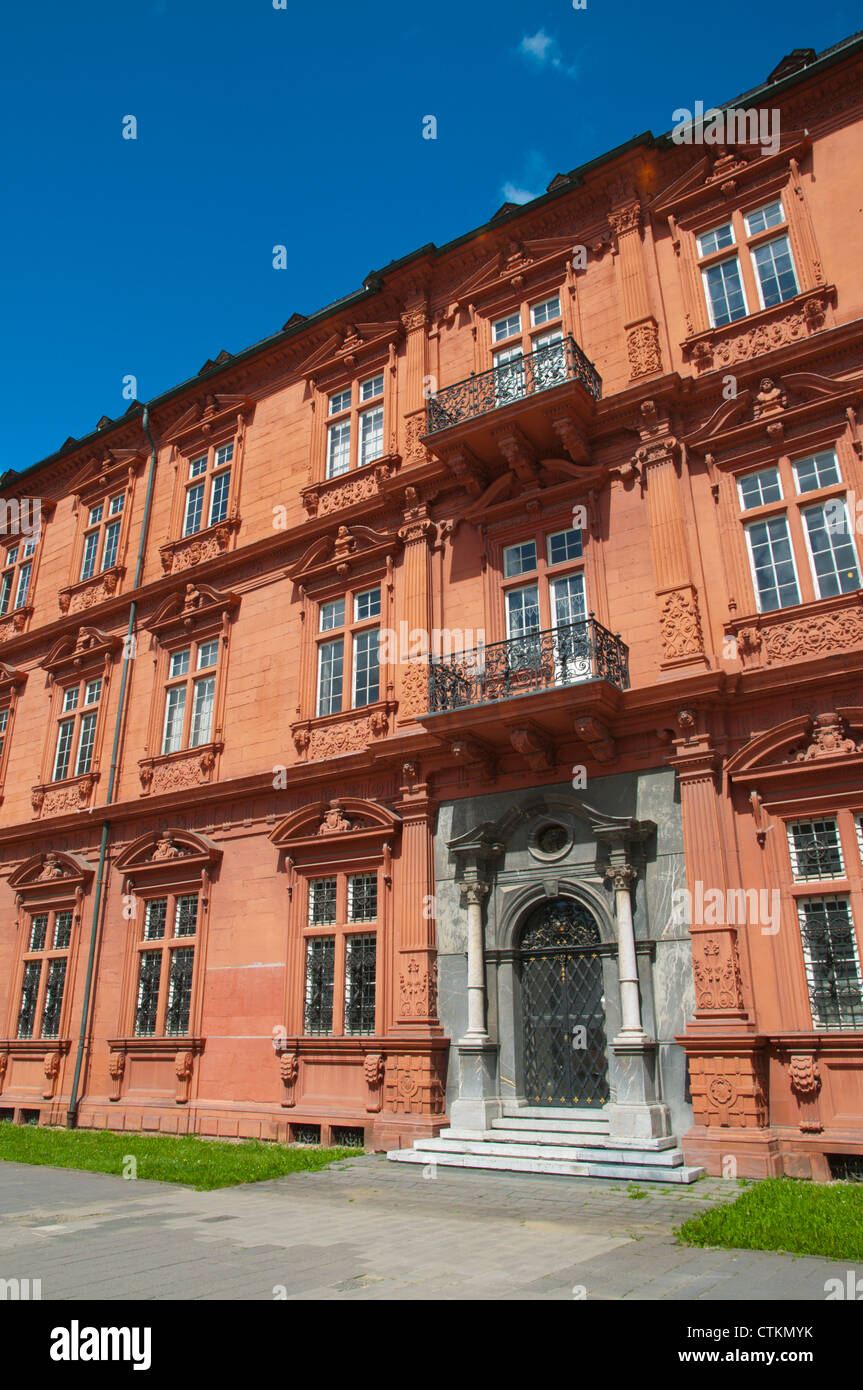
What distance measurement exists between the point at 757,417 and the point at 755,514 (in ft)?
5.07

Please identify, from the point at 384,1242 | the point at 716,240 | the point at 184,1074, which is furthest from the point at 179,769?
the point at 716,240

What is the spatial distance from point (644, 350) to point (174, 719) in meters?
11.7

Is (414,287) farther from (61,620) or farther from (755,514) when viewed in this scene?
(61,620)

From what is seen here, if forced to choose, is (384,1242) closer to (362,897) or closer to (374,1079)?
(374,1079)

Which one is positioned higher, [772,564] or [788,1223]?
[772,564]

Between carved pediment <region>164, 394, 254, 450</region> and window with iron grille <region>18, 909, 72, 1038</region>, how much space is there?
11.2 m

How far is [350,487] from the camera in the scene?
61.0ft

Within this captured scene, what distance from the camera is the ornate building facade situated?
472 inches

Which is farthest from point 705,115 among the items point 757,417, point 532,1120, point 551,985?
point 532,1120

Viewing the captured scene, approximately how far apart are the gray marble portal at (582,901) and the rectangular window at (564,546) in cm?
387

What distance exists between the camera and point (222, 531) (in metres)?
20.6

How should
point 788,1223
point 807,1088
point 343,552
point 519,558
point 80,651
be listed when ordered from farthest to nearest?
point 80,651 → point 343,552 → point 519,558 → point 807,1088 → point 788,1223
